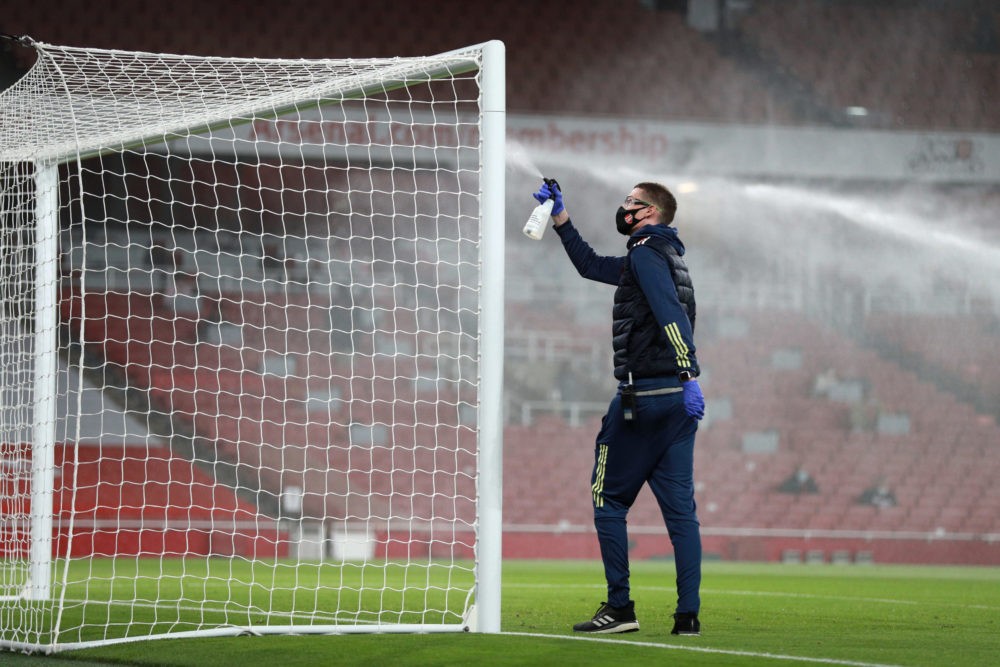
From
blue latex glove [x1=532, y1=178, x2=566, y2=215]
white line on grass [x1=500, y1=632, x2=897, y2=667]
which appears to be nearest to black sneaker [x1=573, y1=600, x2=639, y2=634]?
white line on grass [x1=500, y1=632, x2=897, y2=667]

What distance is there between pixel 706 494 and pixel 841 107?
20.0ft

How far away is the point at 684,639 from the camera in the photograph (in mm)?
4141

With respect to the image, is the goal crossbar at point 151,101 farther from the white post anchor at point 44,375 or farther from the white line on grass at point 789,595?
the white line on grass at point 789,595

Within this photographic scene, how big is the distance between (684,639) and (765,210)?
14.1 metres

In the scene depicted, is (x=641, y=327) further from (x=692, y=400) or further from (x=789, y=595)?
(x=789, y=595)

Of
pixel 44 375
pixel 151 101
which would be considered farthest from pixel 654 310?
pixel 151 101

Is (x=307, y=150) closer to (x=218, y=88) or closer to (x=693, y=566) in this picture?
(x=218, y=88)

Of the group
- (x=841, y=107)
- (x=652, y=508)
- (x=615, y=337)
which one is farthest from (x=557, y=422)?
(x=615, y=337)

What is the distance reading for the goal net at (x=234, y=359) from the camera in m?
4.81

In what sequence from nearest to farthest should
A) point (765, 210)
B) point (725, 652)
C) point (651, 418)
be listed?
point (725, 652), point (651, 418), point (765, 210)

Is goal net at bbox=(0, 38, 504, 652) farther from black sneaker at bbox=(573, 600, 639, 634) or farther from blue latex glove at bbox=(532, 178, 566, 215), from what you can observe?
black sneaker at bbox=(573, 600, 639, 634)

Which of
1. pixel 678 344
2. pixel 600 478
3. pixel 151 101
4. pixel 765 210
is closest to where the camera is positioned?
pixel 678 344

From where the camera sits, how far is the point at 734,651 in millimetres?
3818

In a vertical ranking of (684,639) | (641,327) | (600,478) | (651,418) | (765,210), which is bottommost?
(684,639)
